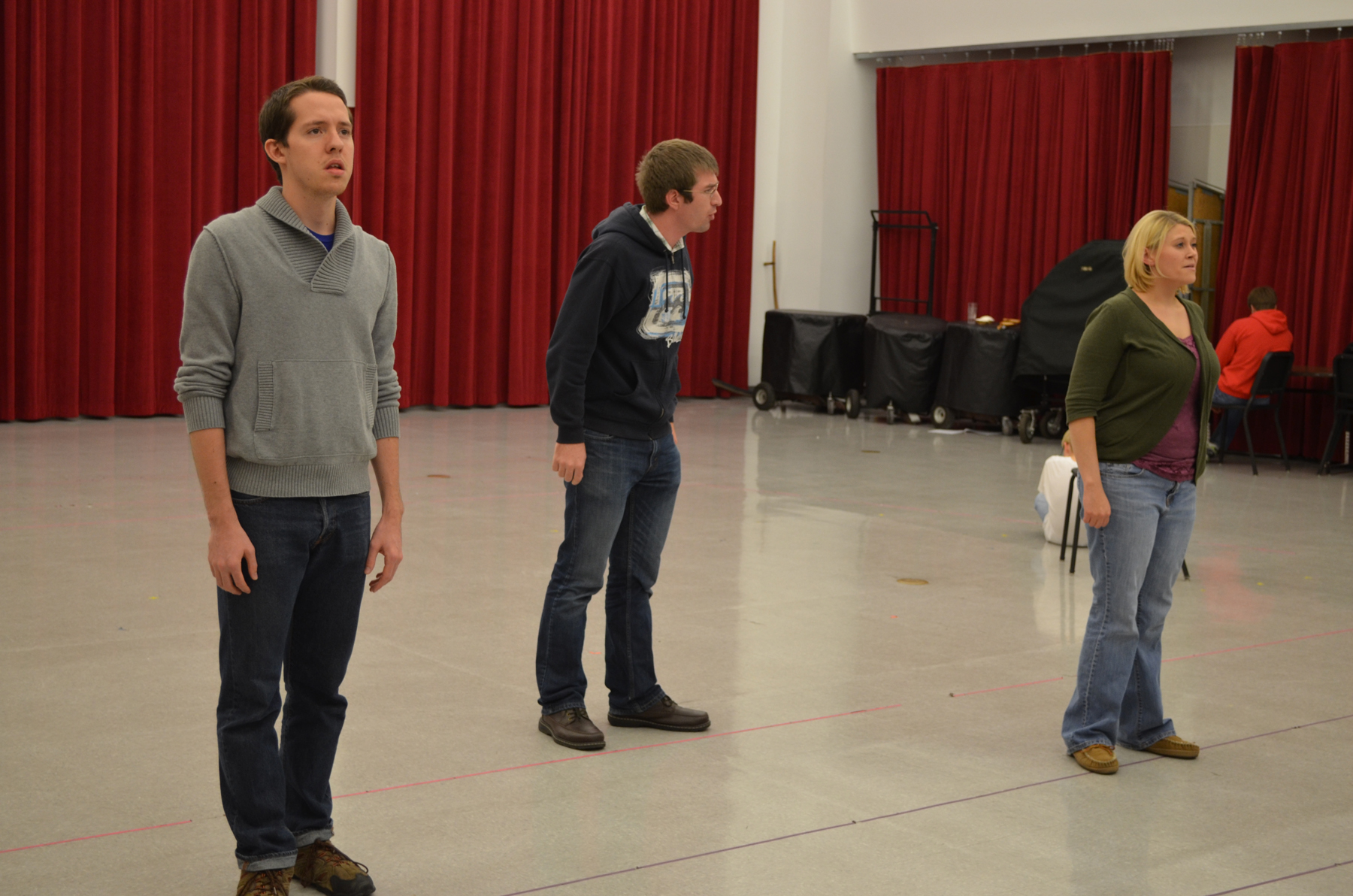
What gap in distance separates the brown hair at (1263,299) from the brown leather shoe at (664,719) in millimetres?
7633

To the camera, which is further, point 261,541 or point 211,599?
point 211,599

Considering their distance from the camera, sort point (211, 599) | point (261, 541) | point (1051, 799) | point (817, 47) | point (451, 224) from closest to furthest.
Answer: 1. point (261, 541)
2. point (1051, 799)
3. point (211, 599)
4. point (451, 224)
5. point (817, 47)

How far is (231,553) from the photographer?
2.38 metres

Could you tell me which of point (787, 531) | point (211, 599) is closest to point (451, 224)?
point (787, 531)

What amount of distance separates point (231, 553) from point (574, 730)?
144 centimetres

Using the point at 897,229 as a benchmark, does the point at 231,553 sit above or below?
below

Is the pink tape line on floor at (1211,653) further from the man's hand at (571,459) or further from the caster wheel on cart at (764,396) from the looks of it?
the caster wheel on cart at (764,396)

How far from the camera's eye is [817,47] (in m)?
13.7

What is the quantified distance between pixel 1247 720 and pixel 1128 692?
560 mm

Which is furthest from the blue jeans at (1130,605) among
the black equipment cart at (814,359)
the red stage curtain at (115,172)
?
the black equipment cart at (814,359)

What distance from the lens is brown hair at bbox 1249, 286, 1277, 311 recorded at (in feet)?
33.0

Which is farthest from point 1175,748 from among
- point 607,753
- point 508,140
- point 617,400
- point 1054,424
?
point 508,140

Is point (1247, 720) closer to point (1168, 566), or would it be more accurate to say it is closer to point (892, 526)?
point (1168, 566)

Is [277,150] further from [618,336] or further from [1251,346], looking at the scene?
[1251,346]
